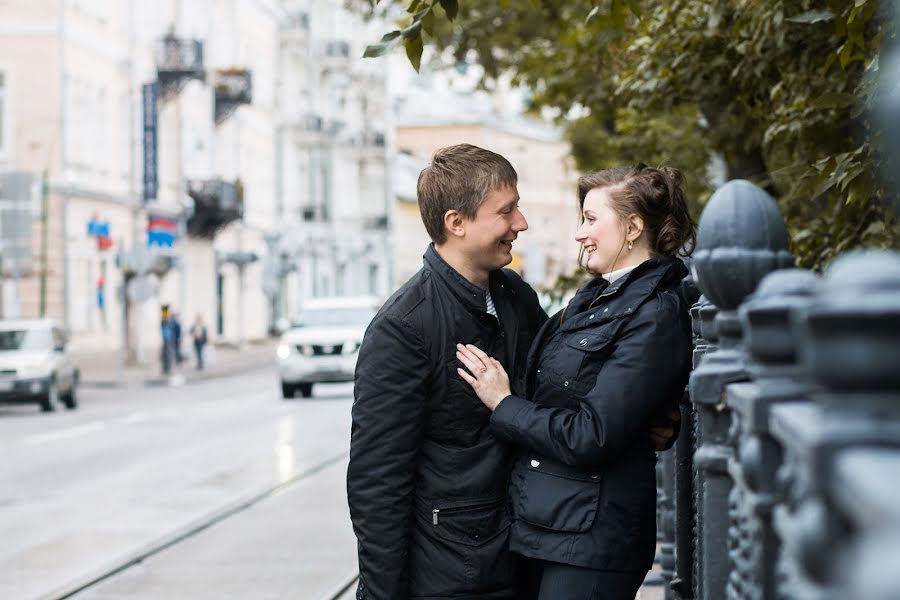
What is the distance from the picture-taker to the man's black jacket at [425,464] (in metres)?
3.83

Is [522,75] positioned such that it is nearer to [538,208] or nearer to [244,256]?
[244,256]

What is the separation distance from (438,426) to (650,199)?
0.76 m

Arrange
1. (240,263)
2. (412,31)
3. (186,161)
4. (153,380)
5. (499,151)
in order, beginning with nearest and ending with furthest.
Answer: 1. (412,31)
2. (153,380)
3. (186,161)
4. (240,263)
5. (499,151)

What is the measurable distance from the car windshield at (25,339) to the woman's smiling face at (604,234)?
77.7 ft

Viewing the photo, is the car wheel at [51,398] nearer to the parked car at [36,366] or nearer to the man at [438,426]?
the parked car at [36,366]

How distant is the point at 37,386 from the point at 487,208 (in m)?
23.0

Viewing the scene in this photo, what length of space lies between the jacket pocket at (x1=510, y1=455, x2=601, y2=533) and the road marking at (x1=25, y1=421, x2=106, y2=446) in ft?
52.8

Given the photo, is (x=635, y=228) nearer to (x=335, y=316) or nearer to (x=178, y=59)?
(x=335, y=316)

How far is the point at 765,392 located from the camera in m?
2.10

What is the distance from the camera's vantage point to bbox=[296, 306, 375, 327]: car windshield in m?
27.7

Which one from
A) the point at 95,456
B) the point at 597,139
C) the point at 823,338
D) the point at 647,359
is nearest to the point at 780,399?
the point at 823,338

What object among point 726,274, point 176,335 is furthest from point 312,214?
point 726,274

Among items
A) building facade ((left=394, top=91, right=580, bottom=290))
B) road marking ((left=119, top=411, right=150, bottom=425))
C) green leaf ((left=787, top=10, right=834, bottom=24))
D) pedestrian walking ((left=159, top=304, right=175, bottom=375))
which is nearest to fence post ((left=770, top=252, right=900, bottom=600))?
green leaf ((left=787, top=10, right=834, bottom=24))

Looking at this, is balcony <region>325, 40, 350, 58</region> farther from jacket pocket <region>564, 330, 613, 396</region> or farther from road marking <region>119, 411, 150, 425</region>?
jacket pocket <region>564, 330, 613, 396</region>
